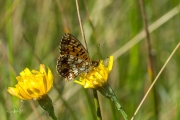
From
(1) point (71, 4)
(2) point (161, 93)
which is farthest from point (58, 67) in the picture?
(1) point (71, 4)

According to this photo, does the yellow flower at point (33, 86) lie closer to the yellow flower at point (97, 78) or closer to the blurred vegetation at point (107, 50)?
the yellow flower at point (97, 78)

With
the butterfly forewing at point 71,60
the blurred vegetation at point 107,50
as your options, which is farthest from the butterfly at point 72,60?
the blurred vegetation at point 107,50

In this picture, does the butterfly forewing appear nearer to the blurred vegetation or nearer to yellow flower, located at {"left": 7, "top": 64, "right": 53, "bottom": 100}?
yellow flower, located at {"left": 7, "top": 64, "right": 53, "bottom": 100}

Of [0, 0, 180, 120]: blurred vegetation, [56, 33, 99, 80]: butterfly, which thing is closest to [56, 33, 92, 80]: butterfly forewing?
[56, 33, 99, 80]: butterfly

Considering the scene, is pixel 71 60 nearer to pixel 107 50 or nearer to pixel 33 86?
pixel 33 86

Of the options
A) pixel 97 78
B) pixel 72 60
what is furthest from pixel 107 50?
pixel 97 78

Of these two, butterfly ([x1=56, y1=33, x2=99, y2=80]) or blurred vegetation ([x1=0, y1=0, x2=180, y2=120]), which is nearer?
butterfly ([x1=56, y1=33, x2=99, y2=80])

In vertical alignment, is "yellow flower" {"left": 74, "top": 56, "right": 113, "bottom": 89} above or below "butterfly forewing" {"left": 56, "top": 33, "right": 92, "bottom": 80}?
below
